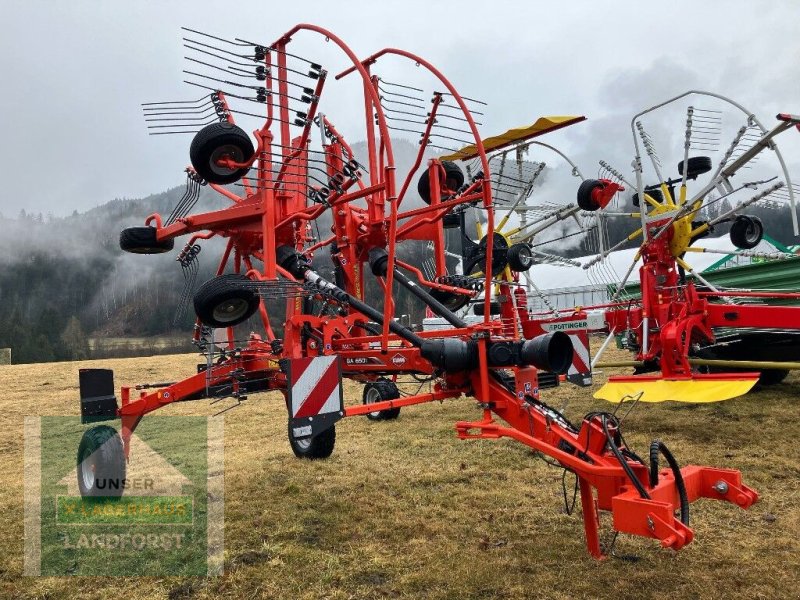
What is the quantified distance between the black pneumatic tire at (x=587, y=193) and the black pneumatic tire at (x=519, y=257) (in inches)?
38.5

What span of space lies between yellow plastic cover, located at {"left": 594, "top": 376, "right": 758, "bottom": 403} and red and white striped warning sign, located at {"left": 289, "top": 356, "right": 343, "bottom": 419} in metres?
3.24

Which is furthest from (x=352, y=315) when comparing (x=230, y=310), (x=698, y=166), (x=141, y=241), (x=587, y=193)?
(x=698, y=166)

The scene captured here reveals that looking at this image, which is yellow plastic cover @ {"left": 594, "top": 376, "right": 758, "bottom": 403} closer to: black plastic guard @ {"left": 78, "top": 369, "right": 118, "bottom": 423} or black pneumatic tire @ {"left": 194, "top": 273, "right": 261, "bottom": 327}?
black pneumatic tire @ {"left": 194, "top": 273, "right": 261, "bottom": 327}

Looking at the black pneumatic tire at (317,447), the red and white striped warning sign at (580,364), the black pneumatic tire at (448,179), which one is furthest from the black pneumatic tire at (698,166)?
the black pneumatic tire at (317,447)

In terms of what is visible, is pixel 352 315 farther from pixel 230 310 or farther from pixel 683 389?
pixel 683 389

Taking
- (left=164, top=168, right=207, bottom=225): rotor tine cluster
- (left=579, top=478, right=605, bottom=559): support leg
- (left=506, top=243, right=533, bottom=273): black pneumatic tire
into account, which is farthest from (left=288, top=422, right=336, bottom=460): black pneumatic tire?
(left=579, top=478, right=605, bottom=559): support leg

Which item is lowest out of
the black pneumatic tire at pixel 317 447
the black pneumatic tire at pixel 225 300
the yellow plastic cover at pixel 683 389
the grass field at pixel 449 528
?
the grass field at pixel 449 528

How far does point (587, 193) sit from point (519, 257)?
1.26m

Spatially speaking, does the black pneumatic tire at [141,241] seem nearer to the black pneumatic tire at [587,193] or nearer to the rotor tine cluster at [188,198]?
the rotor tine cluster at [188,198]

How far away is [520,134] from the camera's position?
283 inches

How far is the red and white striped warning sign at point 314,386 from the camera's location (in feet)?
13.1

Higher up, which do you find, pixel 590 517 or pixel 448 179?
pixel 448 179

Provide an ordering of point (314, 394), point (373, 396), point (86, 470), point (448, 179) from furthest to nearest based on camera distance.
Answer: point (373, 396) < point (448, 179) < point (86, 470) < point (314, 394)

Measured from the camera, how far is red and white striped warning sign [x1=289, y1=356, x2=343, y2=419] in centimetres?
398
